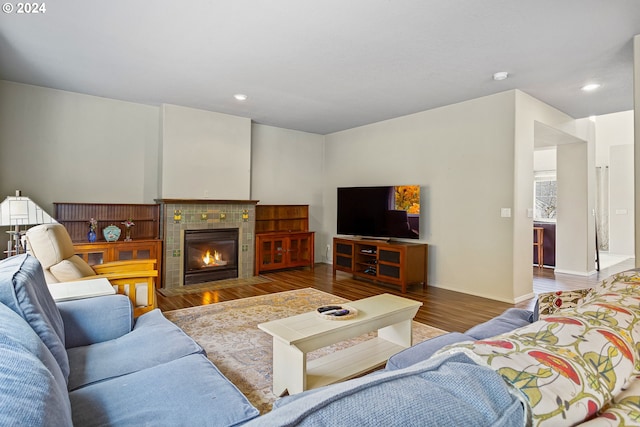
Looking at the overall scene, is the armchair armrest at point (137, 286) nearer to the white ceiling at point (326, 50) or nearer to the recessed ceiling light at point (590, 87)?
the white ceiling at point (326, 50)

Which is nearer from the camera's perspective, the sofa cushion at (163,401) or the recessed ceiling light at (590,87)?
the sofa cushion at (163,401)

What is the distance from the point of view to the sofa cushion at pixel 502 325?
1769 millimetres

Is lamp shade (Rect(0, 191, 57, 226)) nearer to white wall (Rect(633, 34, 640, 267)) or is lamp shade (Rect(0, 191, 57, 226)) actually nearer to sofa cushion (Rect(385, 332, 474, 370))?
sofa cushion (Rect(385, 332, 474, 370))

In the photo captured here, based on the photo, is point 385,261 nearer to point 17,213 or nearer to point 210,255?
point 210,255

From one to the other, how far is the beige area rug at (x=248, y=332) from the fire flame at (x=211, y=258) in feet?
4.59

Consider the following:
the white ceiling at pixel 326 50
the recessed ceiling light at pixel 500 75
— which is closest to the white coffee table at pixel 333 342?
the white ceiling at pixel 326 50

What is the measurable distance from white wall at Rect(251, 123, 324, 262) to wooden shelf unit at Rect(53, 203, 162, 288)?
1.80m

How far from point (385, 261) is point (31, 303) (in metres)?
4.12

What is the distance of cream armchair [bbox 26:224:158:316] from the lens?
2453 millimetres

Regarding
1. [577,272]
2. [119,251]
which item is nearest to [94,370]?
[119,251]

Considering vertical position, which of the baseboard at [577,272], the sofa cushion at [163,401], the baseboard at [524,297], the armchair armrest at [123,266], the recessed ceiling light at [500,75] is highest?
the recessed ceiling light at [500,75]

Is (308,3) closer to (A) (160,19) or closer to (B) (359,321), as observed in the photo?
(A) (160,19)

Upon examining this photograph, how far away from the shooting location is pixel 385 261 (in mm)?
4879

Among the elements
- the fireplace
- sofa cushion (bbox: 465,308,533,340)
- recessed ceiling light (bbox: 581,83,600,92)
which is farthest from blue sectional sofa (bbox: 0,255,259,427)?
recessed ceiling light (bbox: 581,83,600,92)
